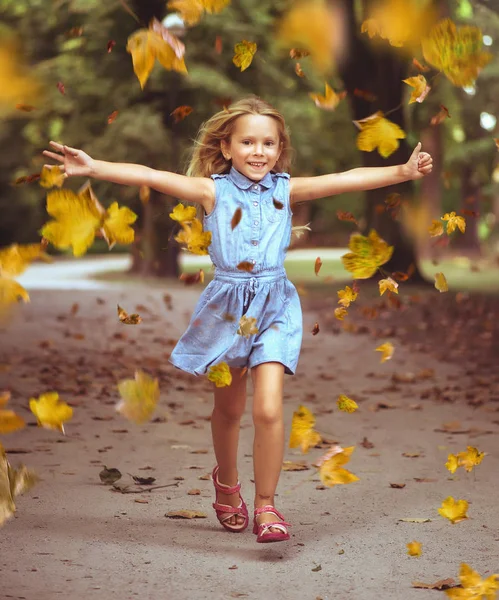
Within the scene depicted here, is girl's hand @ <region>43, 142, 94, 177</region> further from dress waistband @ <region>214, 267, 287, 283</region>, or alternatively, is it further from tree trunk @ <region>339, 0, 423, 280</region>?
tree trunk @ <region>339, 0, 423, 280</region>

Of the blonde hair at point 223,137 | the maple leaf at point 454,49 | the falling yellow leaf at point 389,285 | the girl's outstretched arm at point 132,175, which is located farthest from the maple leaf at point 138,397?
the maple leaf at point 454,49

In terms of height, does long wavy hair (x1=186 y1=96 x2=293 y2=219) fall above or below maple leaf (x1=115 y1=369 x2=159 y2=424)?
above

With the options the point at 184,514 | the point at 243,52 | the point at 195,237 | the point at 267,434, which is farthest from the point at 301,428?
the point at 243,52

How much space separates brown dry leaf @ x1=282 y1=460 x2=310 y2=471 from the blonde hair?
5.60 ft

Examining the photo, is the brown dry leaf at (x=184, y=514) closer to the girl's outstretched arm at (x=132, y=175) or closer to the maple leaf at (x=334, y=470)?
the maple leaf at (x=334, y=470)

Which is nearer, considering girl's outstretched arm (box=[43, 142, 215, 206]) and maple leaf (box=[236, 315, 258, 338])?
girl's outstretched arm (box=[43, 142, 215, 206])

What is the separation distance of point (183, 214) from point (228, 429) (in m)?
0.88

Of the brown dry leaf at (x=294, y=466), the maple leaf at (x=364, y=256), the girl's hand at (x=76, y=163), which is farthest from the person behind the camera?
the brown dry leaf at (x=294, y=466)

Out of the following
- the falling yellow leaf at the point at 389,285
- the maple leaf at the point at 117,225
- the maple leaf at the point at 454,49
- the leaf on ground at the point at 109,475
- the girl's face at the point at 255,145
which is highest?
the maple leaf at the point at 454,49

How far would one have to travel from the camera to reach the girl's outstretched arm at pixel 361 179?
4.18m

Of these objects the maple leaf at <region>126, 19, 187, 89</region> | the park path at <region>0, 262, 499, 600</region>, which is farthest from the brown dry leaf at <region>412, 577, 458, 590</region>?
the maple leaf at <region>126, 19, 187, 89</region>

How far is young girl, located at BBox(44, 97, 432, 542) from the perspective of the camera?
417cm

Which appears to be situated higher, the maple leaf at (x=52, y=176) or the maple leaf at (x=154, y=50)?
the maple leaf at (x=154, y=50)

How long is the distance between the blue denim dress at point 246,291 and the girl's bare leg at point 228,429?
16cm
